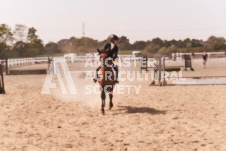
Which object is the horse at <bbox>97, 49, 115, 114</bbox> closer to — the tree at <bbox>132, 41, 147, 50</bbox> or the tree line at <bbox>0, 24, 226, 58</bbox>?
the tree line at <bbox>0, 24, 226, 58</bbox>

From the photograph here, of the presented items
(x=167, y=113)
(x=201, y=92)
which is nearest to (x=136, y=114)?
(x=167, y=113)

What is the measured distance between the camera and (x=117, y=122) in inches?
278

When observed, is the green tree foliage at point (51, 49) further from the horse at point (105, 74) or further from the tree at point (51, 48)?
the horse at point (105, 74)

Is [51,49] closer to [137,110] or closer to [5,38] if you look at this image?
[5,38]

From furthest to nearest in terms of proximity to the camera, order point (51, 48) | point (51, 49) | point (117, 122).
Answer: point (51, 48), point (51, 49), point (117, 122)

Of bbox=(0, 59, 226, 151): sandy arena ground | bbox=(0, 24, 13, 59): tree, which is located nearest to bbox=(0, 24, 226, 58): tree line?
bbox=(0, 24, 13, 59): tree

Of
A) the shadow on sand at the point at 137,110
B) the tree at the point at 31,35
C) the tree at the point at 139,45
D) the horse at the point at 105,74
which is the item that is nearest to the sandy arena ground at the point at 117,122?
the shadow on sand at the point at 137,110

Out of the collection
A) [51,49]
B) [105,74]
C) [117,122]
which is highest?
[51,49]

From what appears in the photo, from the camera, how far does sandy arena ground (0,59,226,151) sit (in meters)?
5.37

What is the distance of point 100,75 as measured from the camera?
322 inches

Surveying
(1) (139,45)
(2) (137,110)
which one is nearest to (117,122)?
(2) (137,110)

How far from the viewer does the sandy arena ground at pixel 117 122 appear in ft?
17.6

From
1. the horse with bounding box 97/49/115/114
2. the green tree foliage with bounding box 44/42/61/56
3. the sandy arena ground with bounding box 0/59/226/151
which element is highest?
the green tree foliage with bounding box 44/42/61/56

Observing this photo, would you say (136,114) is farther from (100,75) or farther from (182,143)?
(182,143)
